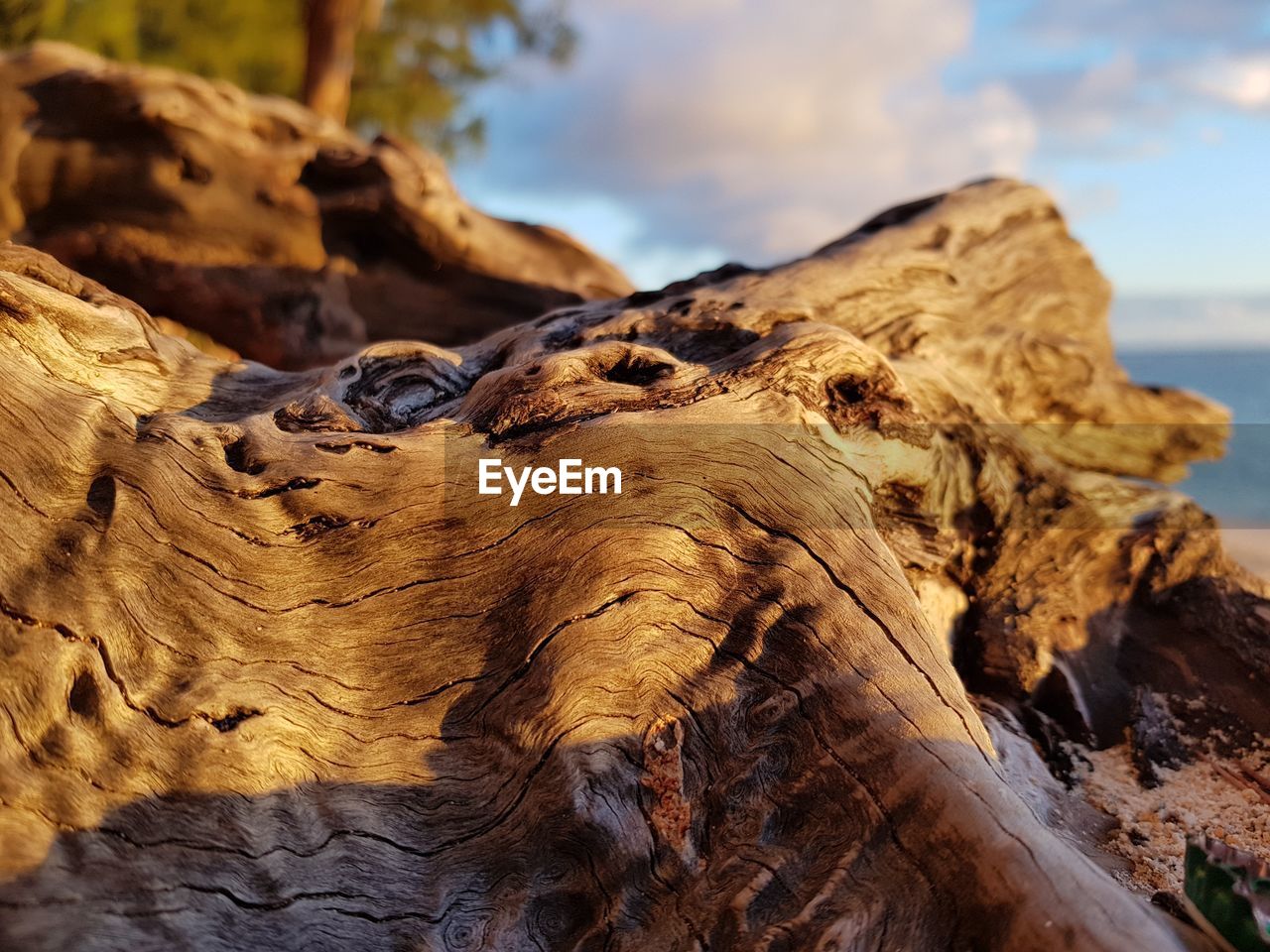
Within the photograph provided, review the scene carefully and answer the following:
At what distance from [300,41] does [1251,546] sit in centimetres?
1184

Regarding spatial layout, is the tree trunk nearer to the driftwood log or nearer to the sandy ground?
the driftwood log

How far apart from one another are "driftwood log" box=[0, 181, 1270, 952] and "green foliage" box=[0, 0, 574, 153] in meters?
8.70

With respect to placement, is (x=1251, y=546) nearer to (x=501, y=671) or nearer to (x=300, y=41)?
(x=501, y=671)

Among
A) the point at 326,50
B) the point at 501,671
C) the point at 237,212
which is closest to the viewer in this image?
the point at 501,671

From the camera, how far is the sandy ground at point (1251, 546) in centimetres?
469

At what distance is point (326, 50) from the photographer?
931cm

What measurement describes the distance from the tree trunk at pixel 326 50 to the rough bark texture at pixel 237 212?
215 cm

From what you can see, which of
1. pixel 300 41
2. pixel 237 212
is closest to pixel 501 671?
pixel 237 212

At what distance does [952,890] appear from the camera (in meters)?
2.29

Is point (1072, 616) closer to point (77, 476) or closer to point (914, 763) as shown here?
point (914, 763)

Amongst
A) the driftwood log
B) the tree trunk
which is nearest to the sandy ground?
the driftwood log

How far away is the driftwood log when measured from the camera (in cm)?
235

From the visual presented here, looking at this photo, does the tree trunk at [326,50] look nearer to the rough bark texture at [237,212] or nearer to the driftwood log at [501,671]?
the rough bark texture at [237,212]

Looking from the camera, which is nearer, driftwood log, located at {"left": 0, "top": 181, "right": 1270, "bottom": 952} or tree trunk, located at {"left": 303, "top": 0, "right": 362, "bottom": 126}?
driftwood log, located at {"left": 0, "top": 181, "right": 1270, "bottom": 952}
